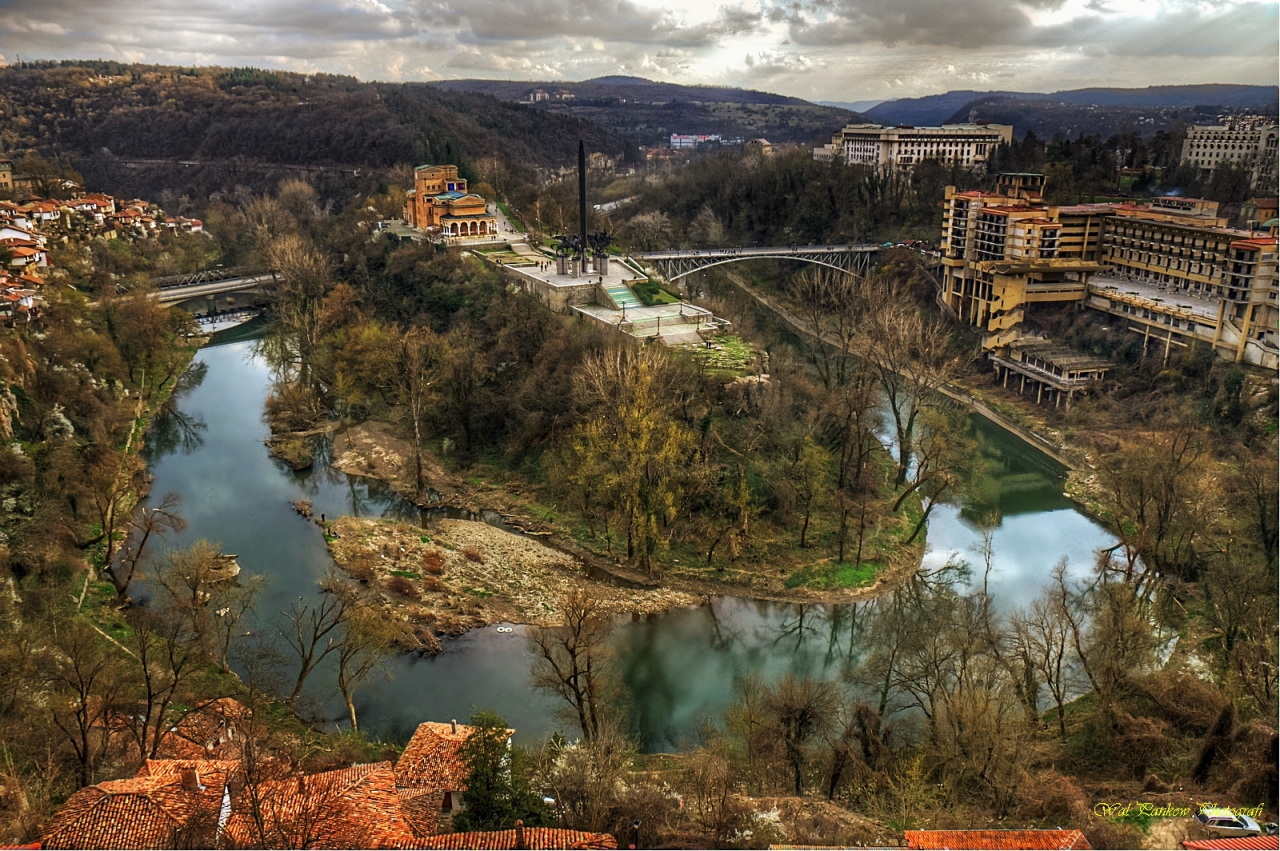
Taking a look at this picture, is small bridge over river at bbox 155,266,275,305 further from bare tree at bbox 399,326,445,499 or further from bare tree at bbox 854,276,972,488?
bare tree at bbox 854,276,972,488

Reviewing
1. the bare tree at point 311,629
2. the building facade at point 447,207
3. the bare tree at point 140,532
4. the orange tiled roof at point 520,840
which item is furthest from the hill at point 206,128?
the orange tiled roof at point 520,840

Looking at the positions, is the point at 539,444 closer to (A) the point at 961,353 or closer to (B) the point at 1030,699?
(B) the point at 1030,699

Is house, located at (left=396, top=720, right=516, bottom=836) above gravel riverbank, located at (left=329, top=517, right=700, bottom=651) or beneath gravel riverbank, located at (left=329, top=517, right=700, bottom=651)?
above

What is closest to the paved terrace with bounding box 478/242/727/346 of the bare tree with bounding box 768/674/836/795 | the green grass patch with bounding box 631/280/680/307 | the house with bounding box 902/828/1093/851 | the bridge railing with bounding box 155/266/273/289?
the green grass patch with bounding box 631/280/680/307

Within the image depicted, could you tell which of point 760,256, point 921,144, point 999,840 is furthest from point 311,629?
point 921,144

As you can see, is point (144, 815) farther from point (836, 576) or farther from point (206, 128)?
point (206, 128)

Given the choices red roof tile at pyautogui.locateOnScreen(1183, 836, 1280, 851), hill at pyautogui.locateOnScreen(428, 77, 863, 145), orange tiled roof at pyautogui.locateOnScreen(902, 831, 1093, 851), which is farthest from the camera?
hill at pyautogui.locateOnScreen(428, 77, 863, 145)
